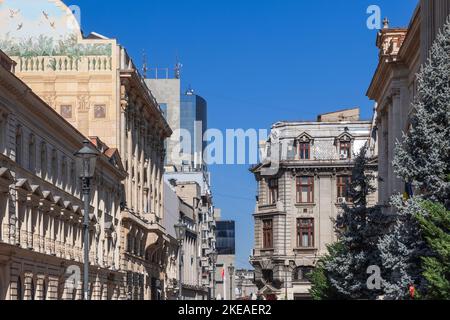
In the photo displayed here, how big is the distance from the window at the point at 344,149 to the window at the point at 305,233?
6.97 metres

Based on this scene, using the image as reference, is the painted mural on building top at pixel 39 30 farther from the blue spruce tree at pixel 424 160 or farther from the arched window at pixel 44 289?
the blue spruce tree at pixel 424 160

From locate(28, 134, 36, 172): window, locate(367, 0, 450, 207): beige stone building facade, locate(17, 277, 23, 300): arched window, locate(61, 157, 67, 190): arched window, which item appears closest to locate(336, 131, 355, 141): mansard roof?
locate(367, 0, 450, 207): beige stone building facade

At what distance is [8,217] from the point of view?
48688mm

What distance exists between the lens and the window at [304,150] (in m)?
106

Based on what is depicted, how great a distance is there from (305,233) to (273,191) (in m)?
5.27

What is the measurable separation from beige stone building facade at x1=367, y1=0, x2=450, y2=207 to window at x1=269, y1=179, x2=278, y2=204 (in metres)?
24.3

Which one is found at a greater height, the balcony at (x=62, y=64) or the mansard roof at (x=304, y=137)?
the balcony at (x=62, y=64)

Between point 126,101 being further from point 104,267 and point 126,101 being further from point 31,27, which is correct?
point 104,267

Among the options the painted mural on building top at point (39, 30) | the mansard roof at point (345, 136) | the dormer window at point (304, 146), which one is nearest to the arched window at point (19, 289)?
the painted mural on building top at point (39, 30)

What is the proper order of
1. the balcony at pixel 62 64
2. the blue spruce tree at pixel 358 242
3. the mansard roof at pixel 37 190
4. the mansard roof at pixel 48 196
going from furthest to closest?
1. the balcony at pixel 62 64
2. the blue spruce tree at pixel 358 242
3. the mansard roof at pixel 48 196
4. the mansard roof at pixel 37 190

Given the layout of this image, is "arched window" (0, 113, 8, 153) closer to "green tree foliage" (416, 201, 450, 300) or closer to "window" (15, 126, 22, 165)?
"window" (15, 126, 22, 165)
